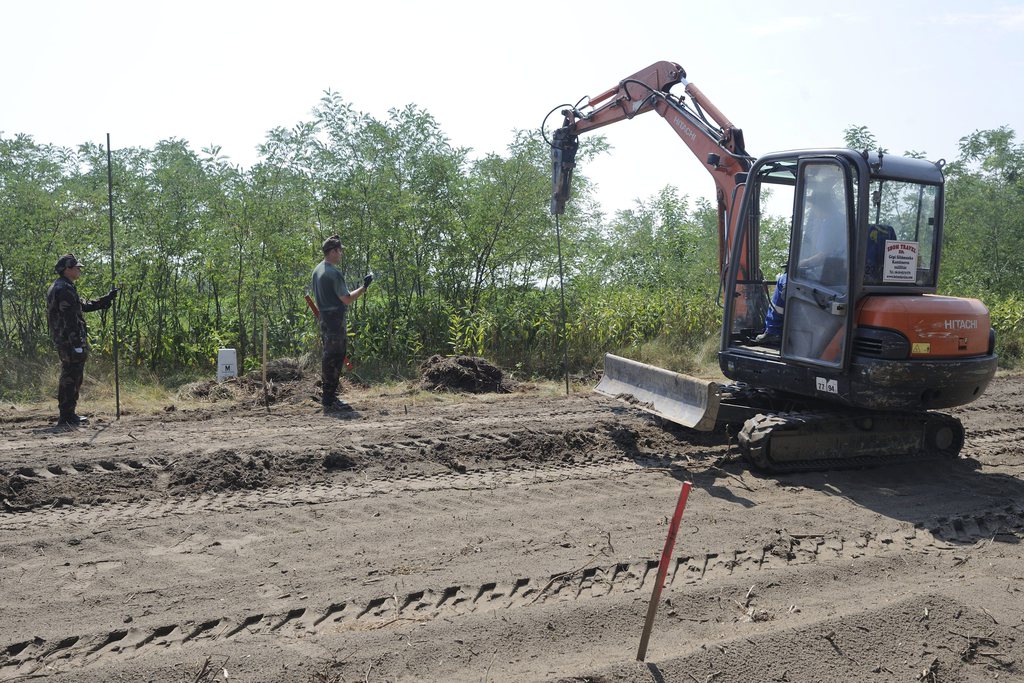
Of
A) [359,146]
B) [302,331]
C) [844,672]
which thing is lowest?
[844,672]

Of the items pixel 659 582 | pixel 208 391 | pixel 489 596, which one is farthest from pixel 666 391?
pixel 208 391

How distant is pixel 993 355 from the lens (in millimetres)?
6965

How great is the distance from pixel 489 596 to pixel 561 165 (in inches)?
267

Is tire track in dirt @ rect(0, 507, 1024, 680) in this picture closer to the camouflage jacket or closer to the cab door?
the cab door

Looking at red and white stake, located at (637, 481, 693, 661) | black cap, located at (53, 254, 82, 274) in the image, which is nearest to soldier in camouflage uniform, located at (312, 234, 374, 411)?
black cap, located at (53, 254, 82, 274)

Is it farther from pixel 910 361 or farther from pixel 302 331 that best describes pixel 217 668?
pixel 302 331

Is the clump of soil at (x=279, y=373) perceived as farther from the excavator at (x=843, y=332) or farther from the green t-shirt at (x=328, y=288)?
the excavator at (x=843, y=332)

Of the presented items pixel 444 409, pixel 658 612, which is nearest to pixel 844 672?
pixel 658 612

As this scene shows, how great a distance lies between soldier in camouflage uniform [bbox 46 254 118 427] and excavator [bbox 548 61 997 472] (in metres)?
5.60

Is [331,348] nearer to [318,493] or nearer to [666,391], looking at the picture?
[318,493]

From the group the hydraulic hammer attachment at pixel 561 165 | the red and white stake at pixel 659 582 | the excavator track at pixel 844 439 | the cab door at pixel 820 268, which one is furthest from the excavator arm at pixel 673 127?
the red and white stake at pixel 659 582

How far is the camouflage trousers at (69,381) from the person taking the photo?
8336 millimetres

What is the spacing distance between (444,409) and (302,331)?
366 cm

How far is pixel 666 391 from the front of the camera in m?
7.81
